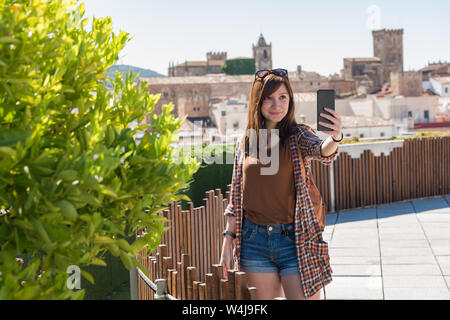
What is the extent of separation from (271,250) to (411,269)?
4.12m

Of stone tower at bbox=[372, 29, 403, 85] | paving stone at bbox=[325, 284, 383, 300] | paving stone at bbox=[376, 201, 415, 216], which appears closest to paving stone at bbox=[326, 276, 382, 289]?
paving stone at bbox=[325, 284, 383, 300]

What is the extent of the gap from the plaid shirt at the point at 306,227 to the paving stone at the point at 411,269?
3653mm

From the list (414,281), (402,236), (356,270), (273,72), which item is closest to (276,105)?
(273,72)

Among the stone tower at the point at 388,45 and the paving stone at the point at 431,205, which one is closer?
the paving stone at the point at 431,205

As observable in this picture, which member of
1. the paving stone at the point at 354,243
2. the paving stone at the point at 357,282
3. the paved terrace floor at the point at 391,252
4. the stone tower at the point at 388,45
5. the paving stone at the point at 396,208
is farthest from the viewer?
the stone tower at the point at 388,45

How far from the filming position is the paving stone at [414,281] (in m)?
6.39

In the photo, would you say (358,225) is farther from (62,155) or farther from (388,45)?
(388,45)

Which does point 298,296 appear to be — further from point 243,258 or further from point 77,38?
point 77,38

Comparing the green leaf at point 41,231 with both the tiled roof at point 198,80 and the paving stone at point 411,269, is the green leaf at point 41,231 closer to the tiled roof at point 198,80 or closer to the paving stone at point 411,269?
the paving stone at point 411,269

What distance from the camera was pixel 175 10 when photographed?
275ft

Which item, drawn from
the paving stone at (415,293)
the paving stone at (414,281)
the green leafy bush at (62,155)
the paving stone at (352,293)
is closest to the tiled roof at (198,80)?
the paving stone at (414,281)

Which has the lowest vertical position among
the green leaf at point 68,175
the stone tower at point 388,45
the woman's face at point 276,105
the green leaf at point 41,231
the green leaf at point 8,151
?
the green leaf at point 41,231

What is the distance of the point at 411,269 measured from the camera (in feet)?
23.1
